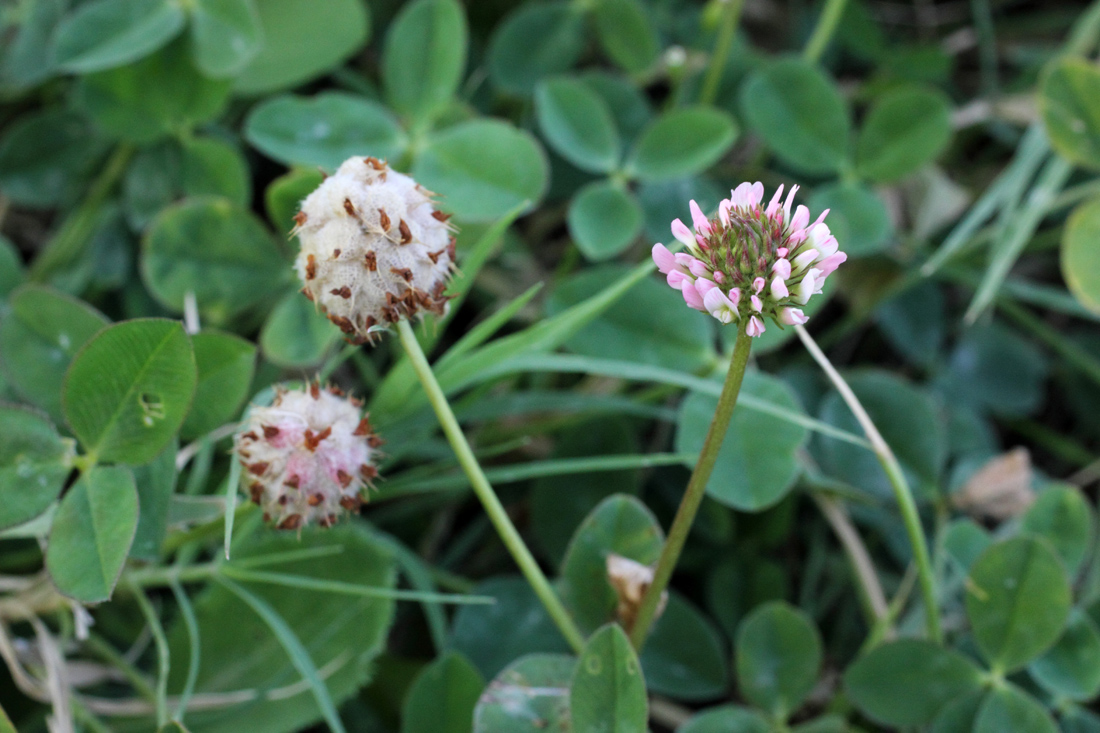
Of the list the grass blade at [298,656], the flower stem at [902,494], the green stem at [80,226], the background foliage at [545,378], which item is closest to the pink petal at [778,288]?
the flower stem at [902,494]

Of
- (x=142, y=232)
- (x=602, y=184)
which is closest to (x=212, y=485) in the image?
(x=142, y=232)

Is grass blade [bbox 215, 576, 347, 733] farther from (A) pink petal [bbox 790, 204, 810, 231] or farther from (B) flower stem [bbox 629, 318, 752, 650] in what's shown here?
(A) pink petal [bbox 790, 204, 810, 231]

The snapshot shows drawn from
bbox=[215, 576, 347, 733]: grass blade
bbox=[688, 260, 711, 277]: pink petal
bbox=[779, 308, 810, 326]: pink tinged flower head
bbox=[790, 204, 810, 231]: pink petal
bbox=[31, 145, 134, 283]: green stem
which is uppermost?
bbox=[790, 204, 810, 231]: pink petal

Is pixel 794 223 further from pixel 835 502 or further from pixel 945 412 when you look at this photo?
pixel 945 412

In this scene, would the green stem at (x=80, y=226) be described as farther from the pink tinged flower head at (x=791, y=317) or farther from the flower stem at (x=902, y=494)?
the pink tinged flower head at (x=791, y=317)

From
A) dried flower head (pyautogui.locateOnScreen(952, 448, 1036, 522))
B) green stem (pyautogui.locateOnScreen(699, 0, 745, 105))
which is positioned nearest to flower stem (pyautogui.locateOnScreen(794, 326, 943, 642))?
dried flower head (pyautogui.locateOnScreen(952, 448, 1036, 522))

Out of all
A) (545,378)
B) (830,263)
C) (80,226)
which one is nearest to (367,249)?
(830,263)

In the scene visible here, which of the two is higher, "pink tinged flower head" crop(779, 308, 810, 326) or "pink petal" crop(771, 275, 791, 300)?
→ "pink petal" crop(771, 275, 791, 300)
